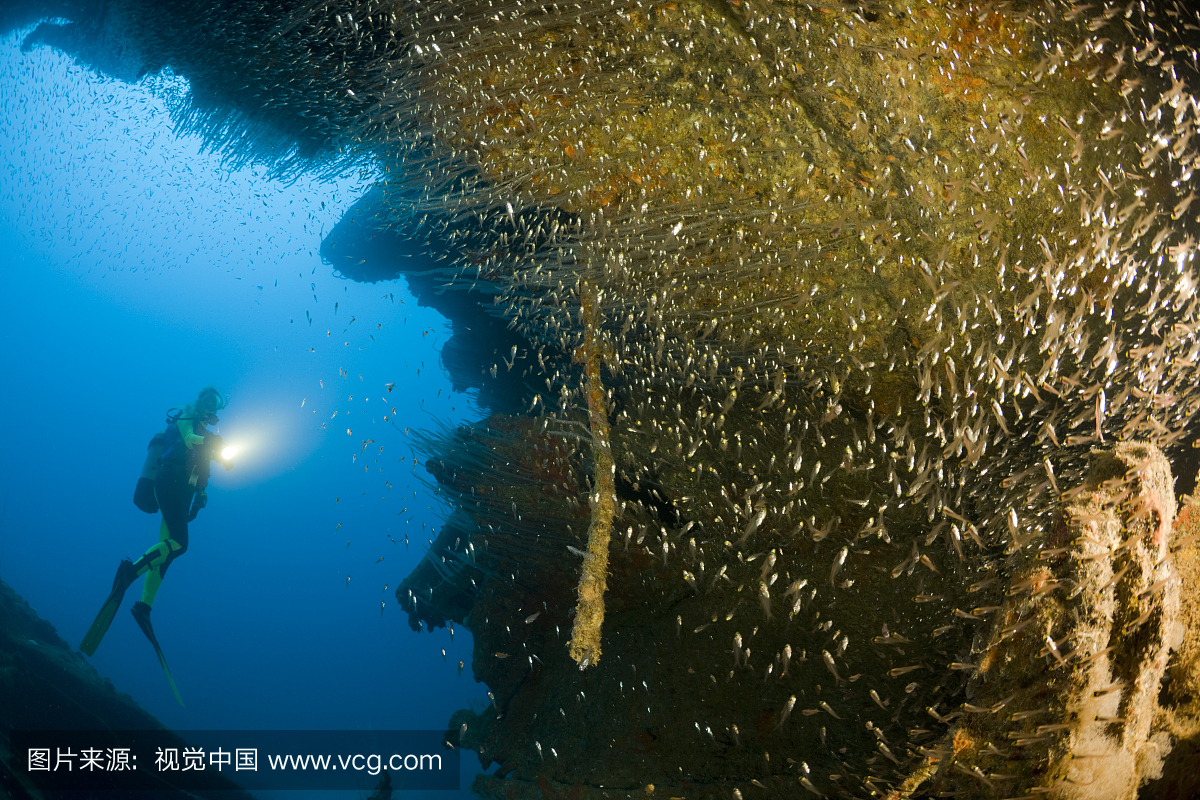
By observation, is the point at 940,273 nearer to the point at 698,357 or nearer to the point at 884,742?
the point at 698,357

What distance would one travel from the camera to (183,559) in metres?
68.9

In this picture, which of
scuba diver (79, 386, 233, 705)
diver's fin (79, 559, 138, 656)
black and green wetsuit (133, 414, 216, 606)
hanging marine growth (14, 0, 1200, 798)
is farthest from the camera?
black and green wetsuit (133, 414, 216, 606)

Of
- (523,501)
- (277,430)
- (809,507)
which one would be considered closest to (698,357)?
(809,507)

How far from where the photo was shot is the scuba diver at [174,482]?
7793mm

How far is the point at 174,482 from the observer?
814 cm

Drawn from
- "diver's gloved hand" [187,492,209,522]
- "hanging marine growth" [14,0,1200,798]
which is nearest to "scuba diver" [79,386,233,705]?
"diver's gloved hand" [187,492,209,522]

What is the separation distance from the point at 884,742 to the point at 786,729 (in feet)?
1.29

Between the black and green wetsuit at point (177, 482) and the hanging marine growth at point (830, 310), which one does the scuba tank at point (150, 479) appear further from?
the hanging marine growth at point (830, 310)

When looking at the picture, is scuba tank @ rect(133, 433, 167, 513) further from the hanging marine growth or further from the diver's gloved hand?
the hanging marine growth

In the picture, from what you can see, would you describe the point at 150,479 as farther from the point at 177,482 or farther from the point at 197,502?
the point at 197,502

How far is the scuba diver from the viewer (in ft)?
A: 25.6

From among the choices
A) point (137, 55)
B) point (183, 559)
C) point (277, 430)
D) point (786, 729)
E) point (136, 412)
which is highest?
point (136, 412)

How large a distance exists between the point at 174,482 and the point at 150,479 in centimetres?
33

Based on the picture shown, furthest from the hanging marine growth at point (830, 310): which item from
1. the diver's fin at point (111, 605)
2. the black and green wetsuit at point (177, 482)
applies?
the black and green wetsuit at point (177, 482)
